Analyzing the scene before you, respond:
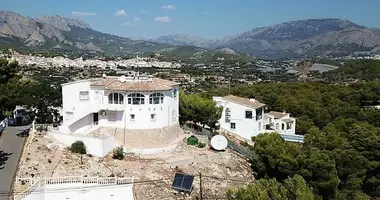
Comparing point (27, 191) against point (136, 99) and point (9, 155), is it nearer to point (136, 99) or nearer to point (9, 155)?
point (9, 155)

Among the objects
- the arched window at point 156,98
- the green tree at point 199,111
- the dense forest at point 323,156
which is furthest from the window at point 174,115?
the dense forest at point 323,156

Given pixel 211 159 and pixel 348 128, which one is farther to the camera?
pixel 348 128

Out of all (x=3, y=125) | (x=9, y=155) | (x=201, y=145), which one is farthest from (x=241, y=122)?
(x=9, y=155)

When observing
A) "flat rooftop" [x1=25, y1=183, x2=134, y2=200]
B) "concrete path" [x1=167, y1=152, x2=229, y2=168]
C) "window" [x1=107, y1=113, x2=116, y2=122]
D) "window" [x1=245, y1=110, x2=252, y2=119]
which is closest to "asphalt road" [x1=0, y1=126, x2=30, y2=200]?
"flat rooftop" [x1=25, y1=183, x2=134, y2=200]

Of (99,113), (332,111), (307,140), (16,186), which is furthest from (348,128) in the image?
(16,186)

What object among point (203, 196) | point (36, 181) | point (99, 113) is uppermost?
point (99, 113)

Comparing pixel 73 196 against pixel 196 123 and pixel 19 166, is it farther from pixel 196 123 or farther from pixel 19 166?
pixel 196 123

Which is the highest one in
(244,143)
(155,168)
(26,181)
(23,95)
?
(23,95)
